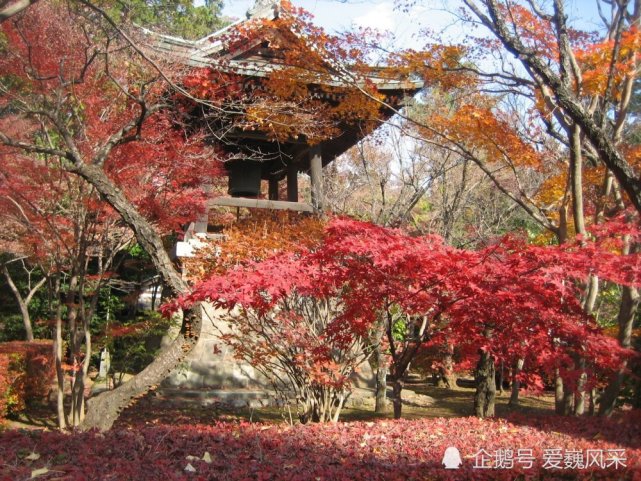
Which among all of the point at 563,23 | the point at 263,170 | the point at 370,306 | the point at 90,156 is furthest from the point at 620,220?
the point at 263,170

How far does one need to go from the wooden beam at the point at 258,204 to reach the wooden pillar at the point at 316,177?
238mm

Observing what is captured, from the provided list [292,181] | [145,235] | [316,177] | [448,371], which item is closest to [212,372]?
[316,177]

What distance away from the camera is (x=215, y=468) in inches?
139

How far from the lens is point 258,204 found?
401 inches

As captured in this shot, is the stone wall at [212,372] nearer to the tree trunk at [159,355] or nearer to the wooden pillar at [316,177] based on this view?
the wooden pillar at [316,177]

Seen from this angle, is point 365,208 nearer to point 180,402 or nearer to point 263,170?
point 263,170

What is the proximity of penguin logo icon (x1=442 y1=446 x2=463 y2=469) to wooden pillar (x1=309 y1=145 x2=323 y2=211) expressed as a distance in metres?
6.34

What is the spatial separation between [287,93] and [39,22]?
341 centimetres

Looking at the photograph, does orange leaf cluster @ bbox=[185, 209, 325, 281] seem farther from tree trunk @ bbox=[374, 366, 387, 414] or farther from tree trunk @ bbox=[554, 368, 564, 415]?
tree trunk @ bbox=[554, 368, 564, 415]

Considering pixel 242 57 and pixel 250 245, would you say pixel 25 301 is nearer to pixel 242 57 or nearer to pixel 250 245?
pixel 242 57

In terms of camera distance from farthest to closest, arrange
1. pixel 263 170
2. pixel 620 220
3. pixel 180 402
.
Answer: pixel 263 170 → pixel 180 402 → pixel 620 220

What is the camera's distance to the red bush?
8289 mm

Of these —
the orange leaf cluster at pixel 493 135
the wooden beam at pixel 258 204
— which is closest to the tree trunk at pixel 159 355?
the wooden beam at pixel 258 204

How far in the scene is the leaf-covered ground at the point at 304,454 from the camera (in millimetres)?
3404
